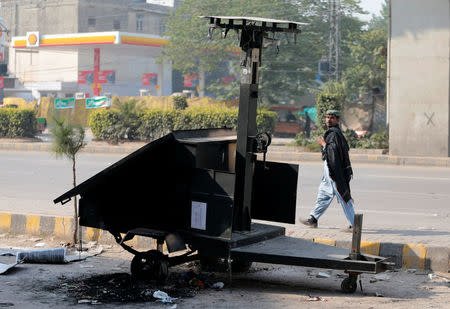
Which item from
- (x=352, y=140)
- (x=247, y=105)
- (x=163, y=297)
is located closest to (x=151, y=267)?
(x=163, y=297)

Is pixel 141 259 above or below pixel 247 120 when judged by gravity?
below

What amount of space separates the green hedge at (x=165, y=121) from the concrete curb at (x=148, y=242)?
49.3ft

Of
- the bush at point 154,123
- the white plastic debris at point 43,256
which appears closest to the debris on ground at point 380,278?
the white plastic debris at point 43,256

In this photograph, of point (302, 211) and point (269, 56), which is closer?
point (302, 211)

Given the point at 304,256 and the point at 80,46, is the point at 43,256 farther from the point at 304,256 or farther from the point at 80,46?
the point at 80,46

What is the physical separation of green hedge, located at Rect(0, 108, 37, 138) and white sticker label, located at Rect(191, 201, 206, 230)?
2083 cm

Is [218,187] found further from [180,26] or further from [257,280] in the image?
[180,26]

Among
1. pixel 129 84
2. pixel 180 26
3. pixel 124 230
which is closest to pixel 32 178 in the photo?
pixel 124 230

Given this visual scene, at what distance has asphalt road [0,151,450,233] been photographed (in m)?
9.77

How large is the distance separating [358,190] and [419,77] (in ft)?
25.4

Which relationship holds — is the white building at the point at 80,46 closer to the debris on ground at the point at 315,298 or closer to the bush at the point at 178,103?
the bush at the point at 178,103

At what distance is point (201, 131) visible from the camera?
6590 mm

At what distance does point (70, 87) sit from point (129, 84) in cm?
663

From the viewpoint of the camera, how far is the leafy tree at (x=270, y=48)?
43531 millimetres
